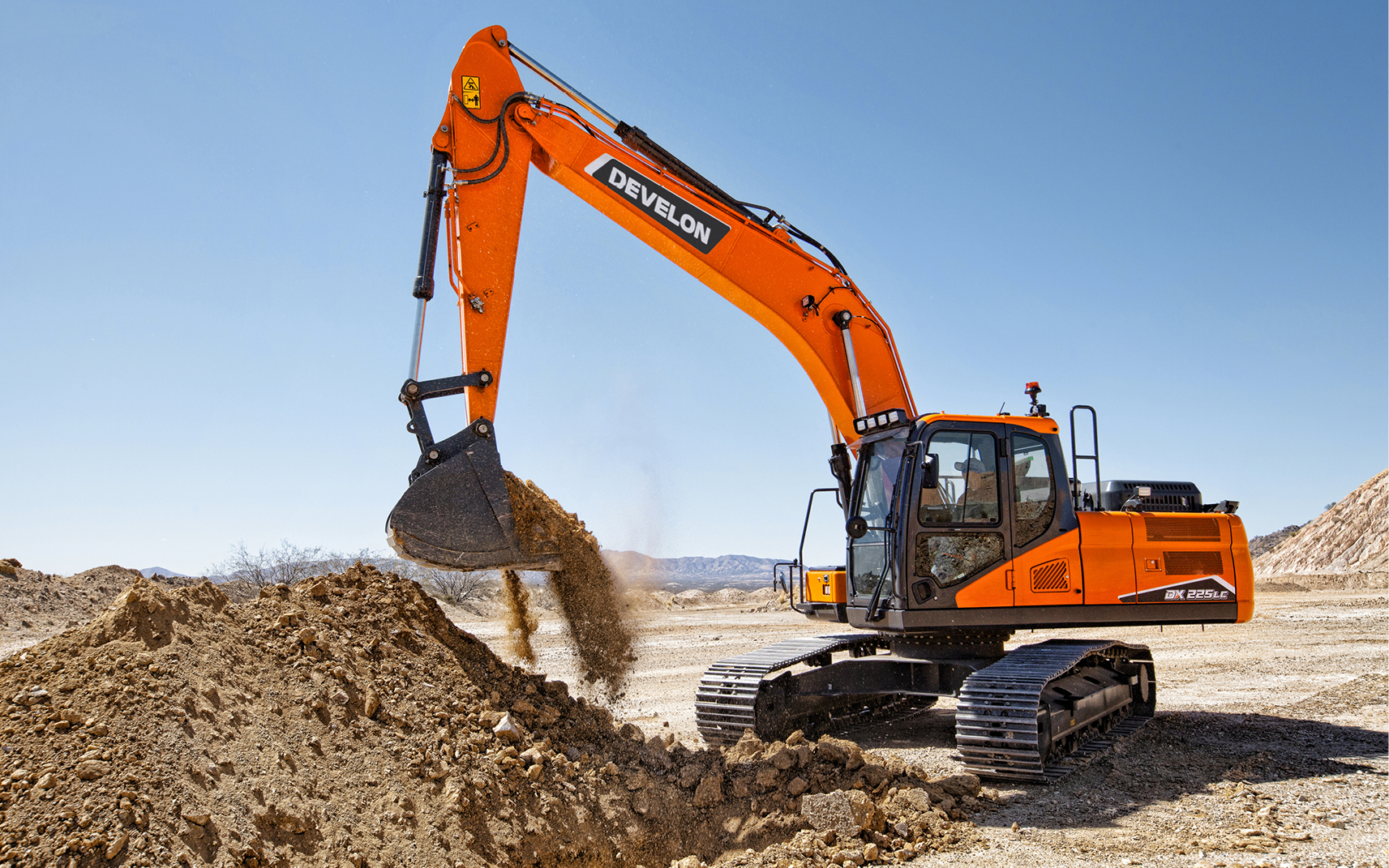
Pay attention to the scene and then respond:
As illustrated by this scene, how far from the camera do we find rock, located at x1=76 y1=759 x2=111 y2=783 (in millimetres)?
3955

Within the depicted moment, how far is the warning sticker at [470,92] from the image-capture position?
643 cm

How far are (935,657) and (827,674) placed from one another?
92 centimetres

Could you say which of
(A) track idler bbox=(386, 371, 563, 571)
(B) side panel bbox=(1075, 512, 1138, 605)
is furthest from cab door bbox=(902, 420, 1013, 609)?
(A) track idler bbox=(386, 371, 563, 571)

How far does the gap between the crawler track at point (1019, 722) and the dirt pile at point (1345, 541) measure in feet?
90.8

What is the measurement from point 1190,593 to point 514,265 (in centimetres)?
577

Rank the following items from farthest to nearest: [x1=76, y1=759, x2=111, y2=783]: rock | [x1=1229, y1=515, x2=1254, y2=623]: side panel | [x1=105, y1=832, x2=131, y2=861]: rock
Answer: [x1=1229, y1=515, x2=1254, y2=623]: side panel, [x1=76, y1=759, x2=111, y2=783]: rock, [x1=105, y1=832, x2=131, y2=861]: rock

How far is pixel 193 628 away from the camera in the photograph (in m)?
4.96

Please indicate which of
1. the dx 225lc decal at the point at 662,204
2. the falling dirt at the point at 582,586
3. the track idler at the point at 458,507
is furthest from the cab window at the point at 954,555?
the dx 225lc decal at the point at 662,204

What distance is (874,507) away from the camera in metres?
7.02

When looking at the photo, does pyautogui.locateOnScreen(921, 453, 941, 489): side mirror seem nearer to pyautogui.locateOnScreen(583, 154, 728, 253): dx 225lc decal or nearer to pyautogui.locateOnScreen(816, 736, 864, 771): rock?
pyautogui.locateOnScreen(816, 736, 864, 771): rock

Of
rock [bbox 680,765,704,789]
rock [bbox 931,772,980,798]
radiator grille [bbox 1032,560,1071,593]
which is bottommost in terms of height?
rock [bbox 931,772,980,798]

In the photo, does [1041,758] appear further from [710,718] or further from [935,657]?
[710,718]

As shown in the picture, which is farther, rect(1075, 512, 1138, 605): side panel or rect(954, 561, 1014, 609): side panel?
rect(1075, 512, 1138, 605): side panel

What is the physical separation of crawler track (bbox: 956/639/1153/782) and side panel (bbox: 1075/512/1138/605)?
497 mm
